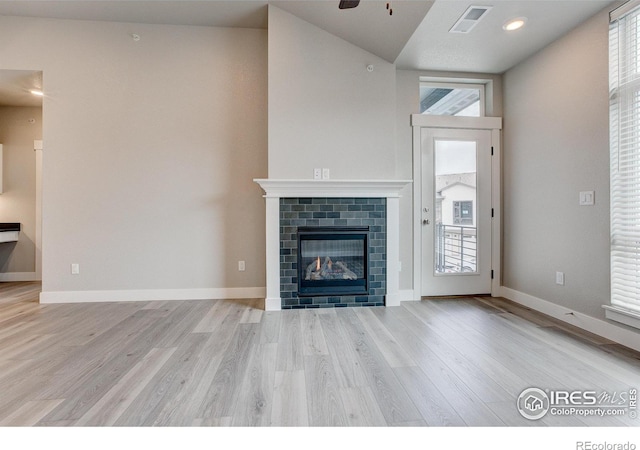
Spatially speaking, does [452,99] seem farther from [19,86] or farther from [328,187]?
[19,86]

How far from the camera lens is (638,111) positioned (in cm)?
227

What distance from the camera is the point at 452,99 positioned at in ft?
12.3

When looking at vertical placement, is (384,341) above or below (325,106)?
below

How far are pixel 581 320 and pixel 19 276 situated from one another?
23.8ft

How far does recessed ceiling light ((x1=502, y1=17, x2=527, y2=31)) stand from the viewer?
8.63 ft

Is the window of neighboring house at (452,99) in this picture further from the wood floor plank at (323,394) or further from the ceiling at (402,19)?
the wood floor plank at (323,394)

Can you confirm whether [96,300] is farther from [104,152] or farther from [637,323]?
[637,323]

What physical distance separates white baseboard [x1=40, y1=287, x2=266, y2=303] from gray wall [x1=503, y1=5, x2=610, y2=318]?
10.2 ft

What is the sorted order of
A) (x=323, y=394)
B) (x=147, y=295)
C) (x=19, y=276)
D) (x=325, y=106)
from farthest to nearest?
(x=19, y=276), (x=147, y=295), (x=325, y=106), (x=323, y=394)

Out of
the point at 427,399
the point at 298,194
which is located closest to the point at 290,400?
the point at 427,399

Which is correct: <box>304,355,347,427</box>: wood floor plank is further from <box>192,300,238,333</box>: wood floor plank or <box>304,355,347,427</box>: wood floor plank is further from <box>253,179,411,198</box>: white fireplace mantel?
<box>253,179,411,198</box>: white fireplace mantel

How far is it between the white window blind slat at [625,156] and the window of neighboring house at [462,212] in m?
1.33
